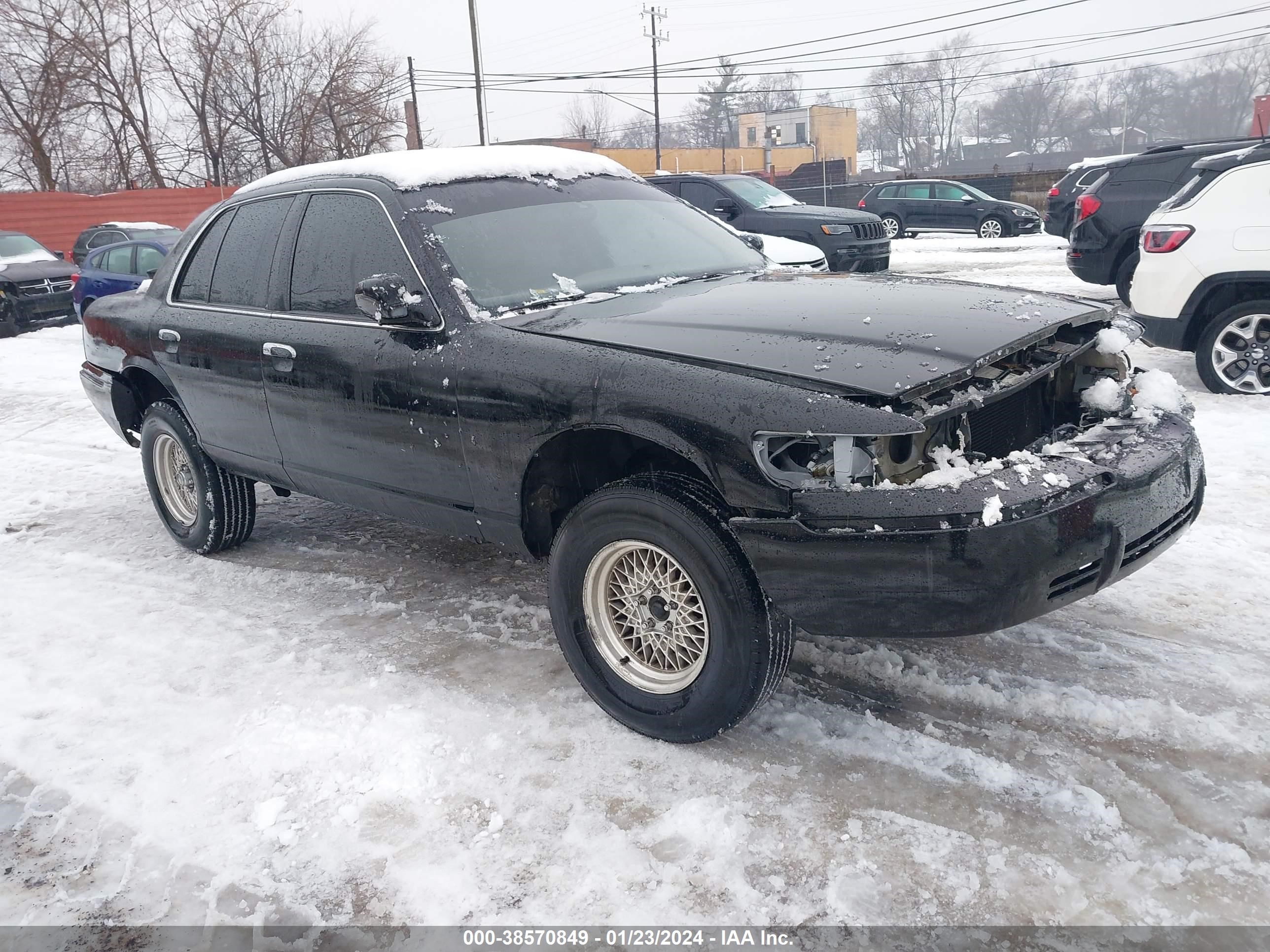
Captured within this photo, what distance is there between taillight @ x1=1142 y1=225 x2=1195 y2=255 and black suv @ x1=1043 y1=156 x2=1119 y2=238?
9.28 meters

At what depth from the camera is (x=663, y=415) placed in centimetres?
279

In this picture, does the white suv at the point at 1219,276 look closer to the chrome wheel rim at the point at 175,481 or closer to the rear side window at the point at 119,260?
the chrome wheel rim at the point at 175,481

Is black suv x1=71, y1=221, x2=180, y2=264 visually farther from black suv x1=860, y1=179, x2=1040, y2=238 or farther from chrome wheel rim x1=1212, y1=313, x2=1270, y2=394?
black suv x1=860, y1=179, x2=1040, y2=238

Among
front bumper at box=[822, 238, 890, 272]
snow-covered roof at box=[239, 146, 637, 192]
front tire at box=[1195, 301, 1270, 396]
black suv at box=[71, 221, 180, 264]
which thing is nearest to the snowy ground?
snow-covered roof at box=[239, 146, 637, 192]

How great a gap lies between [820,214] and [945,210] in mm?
11364

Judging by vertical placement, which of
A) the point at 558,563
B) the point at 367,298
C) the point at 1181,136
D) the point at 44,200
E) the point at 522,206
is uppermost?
the point at 1181,136

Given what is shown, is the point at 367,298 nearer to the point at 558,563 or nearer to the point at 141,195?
the point at 558,563

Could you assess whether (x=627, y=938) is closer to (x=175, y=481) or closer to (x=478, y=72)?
(x=175, y=481)

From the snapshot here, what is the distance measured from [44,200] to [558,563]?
1297 inches

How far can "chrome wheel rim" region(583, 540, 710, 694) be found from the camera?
2.96 meters

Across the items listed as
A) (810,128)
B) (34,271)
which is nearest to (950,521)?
(34,271)

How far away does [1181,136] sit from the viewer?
85.0 meters

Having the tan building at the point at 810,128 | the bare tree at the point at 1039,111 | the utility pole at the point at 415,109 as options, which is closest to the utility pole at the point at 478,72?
the utility pole at the point at 415,109

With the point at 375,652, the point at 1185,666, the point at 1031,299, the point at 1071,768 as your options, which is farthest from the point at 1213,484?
the point at 375,652
